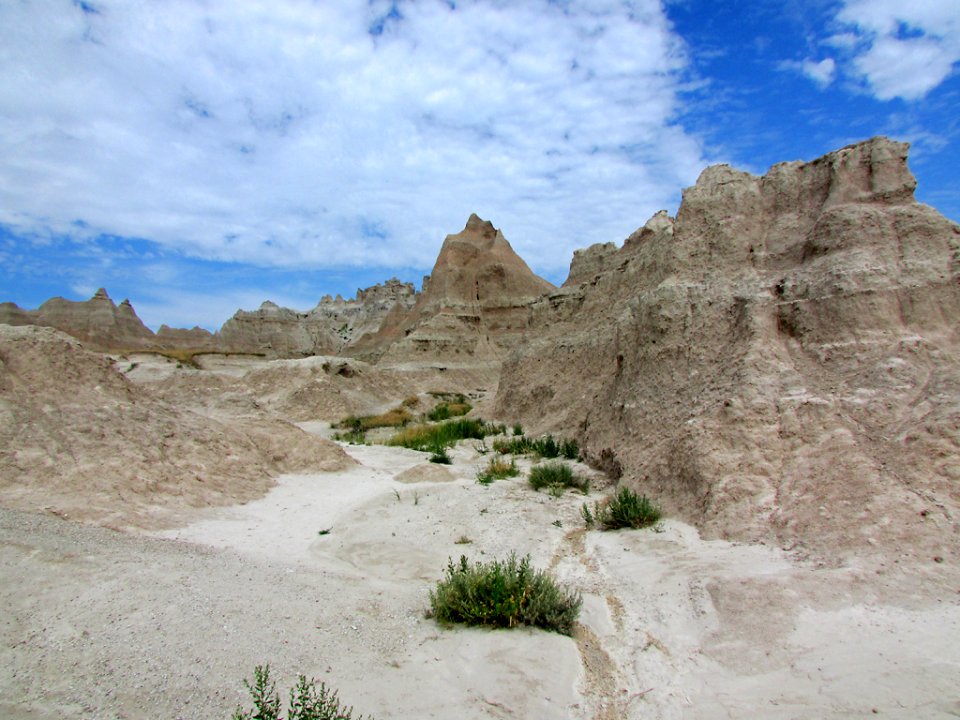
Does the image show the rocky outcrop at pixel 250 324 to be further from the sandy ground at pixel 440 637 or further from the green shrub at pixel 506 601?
the green shrub at pixel 506 601

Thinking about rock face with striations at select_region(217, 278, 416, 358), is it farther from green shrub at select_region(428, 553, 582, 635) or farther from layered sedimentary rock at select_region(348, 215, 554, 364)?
green shrub at select_region(428, 553, 582, 635)

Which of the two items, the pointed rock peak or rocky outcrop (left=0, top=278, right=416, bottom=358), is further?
rocky outcrop (left=0, top=278, right=416, bottom=358)

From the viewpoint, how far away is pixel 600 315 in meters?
16.1

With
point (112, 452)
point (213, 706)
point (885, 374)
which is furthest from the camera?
point (112, 452)

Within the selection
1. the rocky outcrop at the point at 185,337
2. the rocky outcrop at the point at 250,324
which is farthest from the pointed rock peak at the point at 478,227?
the rocky outcrop at the point at 185,337

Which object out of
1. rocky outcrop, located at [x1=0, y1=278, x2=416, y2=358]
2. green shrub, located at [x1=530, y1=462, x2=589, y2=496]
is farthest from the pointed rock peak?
green shrub, located at [x1=530, y1=462, x2=589, y2=496]

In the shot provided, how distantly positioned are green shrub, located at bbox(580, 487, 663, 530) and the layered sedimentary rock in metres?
34.9

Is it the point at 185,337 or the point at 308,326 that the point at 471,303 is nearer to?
the point at 308,326

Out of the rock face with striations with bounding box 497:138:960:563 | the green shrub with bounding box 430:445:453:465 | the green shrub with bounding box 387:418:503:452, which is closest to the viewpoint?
the rock face with striations with bounding box 497:138:960:563

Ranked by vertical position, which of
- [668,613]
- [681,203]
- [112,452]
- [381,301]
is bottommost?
[668,613]

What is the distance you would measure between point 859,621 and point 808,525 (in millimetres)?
1590

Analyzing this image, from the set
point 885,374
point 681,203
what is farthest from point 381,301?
point 885,374

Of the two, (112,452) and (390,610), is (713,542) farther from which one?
(112,452)

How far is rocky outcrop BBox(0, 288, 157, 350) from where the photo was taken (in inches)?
2237
